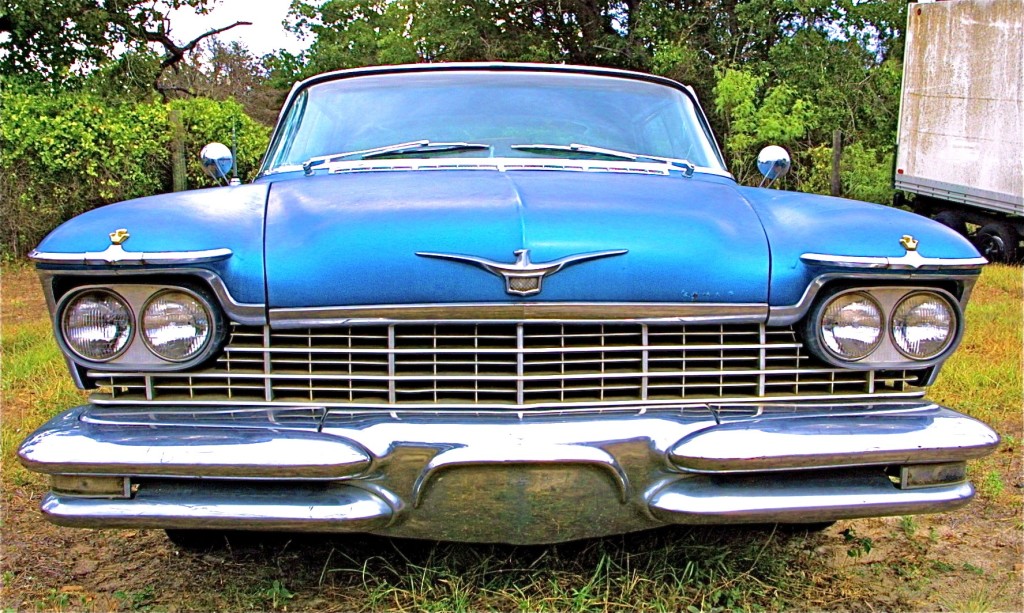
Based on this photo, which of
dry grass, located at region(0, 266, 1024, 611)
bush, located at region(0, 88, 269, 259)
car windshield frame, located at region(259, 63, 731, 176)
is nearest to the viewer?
dry grass, located at region(0, 266, 1024, 611)

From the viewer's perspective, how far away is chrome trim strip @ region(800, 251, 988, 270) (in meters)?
1.95

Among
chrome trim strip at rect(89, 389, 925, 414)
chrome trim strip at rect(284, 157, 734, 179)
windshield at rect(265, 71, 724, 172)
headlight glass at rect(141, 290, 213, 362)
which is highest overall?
windshield at rect(265, 71, 724, 172)

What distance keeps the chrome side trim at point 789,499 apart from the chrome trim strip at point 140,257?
1118 mm

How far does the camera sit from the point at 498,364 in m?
1.94

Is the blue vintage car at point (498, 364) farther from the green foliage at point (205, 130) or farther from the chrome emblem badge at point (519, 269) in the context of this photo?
the green foliage at point (205, 130)

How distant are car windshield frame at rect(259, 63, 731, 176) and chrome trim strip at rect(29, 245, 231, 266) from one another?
3.69ft

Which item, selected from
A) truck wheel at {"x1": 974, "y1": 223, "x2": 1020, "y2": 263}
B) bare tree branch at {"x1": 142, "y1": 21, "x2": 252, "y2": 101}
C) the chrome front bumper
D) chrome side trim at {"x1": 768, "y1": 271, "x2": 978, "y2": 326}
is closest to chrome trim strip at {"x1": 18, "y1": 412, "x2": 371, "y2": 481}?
the chrome front bumper

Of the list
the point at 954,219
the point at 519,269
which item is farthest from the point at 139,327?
the point at 954,219

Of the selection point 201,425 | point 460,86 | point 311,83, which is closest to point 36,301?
point 311,83

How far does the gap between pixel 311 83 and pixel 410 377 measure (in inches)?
70.6

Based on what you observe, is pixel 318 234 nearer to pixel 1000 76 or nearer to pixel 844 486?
pixel 844 486

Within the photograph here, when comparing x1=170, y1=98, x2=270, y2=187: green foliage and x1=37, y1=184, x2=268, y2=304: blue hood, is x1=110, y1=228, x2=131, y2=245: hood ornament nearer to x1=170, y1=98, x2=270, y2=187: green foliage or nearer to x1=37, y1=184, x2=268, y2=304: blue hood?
x1=37, y1=184, x2=268, y2=304: blue hood

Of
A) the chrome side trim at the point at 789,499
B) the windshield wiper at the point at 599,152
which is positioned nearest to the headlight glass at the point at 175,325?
the chrome side trim at the point at 789,499

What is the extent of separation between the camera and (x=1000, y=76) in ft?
33.8
